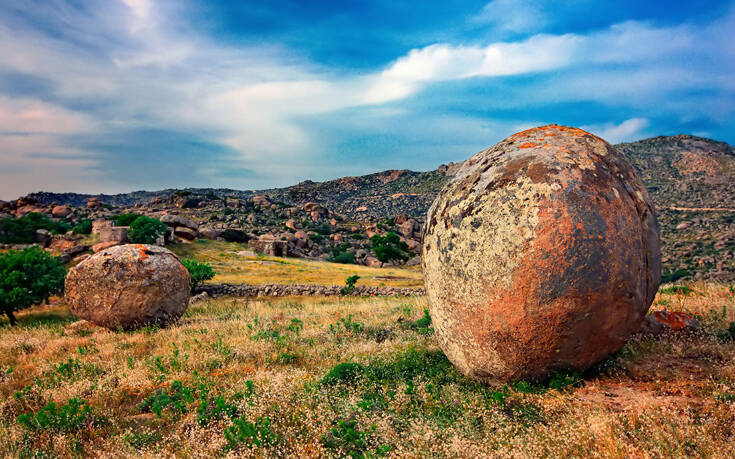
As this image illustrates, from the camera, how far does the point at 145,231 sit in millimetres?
36469

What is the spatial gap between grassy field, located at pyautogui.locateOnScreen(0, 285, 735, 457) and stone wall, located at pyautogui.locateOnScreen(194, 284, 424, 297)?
13.8 meters

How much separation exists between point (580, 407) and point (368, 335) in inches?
183

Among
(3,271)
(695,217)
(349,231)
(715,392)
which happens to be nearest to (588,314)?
(715,392)

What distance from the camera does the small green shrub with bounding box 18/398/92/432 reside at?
Result: 4.60 meters

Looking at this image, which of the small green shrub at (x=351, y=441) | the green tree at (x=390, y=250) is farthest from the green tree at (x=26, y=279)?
the green tree at (x=390, y=250)

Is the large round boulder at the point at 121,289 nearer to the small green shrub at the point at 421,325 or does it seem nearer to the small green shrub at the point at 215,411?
the small green shrub at the point at 421,325

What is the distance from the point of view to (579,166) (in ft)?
15.9

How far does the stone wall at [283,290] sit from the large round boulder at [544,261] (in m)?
16.1

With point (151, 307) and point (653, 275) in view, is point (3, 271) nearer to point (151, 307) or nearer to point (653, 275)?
point (151, 307)

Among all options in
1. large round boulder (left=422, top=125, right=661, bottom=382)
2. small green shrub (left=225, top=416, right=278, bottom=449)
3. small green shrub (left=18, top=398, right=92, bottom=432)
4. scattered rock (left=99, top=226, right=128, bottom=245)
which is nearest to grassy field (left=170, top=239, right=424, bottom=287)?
scattered rock (left=99, top=226, right=128, bottom=245)

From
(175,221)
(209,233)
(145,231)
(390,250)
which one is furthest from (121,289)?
(209,233)

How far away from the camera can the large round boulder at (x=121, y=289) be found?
10539 millimetres

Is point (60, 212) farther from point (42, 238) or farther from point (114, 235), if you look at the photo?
point (114, 235)

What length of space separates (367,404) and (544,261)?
8.56 ft
